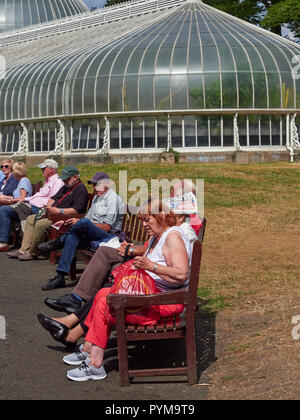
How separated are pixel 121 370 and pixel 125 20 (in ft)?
125

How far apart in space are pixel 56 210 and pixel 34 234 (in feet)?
3.27

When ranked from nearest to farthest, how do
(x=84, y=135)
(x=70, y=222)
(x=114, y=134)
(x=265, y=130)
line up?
(x=70, y=222) < (x=265, y=130) < (x=114, y=134) < (x=84, y=135)

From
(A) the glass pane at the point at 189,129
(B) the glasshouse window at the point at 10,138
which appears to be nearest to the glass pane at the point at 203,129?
(A) the glass pane at the point at 189,129

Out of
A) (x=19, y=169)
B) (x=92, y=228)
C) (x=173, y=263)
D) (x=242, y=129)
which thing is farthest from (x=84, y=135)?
(x=173, y=263)

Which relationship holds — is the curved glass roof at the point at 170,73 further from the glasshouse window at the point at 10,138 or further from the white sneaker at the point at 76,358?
the white sneaker at the point at 76,358

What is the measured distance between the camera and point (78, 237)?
874 centimetres

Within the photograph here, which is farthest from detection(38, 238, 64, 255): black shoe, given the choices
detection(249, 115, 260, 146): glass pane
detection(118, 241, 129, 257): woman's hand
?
detection(249, 115, 260, 146): glass pane

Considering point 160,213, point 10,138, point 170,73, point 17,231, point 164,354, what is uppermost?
point 170,73

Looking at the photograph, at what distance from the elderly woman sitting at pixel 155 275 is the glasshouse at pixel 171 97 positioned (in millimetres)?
24775

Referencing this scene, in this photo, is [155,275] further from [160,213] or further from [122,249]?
[122,249]

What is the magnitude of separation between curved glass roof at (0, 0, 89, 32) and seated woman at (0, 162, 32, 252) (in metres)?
52.7
